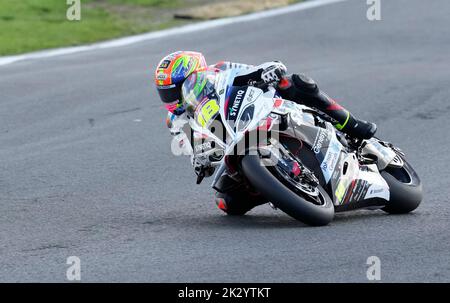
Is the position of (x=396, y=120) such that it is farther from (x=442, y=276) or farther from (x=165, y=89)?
(x=442, y=276)

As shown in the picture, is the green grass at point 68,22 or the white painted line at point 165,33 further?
the green grass at point 68,22

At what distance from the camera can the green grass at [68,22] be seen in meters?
17.2

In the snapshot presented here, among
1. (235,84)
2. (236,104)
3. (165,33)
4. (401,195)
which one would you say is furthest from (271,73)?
(165,33)

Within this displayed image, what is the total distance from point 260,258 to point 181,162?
4.13 m

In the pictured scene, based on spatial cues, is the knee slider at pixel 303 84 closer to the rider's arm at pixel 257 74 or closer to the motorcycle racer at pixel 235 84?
the motorcycle racer at pixel 235 84

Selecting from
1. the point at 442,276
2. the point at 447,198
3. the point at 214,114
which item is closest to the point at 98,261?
the point at 214,114

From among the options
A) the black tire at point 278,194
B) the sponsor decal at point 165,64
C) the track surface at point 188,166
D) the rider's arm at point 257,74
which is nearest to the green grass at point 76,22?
the track surface at point 188,166

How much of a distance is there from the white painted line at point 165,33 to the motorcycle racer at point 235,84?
8386 millimetres

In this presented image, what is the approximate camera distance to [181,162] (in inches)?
412

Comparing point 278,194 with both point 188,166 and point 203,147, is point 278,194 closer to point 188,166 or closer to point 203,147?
point 203,147

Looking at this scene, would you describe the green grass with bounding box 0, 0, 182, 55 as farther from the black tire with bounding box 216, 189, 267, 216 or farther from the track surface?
the black tire with bounding box 216, 189, 267, 216

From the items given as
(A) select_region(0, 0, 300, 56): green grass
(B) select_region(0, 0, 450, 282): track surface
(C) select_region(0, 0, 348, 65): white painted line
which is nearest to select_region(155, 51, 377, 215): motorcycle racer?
(B) select_region(0, 0, 450, 282): track surface

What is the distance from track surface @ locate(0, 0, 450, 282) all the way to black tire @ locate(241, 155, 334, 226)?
0.11m
